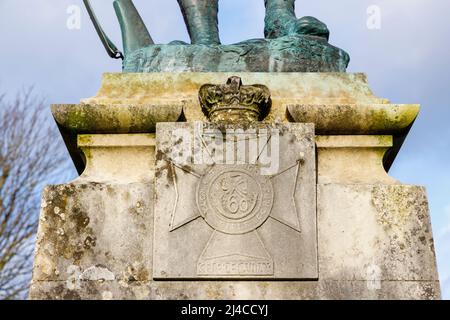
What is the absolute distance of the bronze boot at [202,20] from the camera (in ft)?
24.5

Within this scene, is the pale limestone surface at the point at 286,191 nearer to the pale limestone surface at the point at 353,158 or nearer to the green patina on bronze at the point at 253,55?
the pale limestone surface at the point at 353,158

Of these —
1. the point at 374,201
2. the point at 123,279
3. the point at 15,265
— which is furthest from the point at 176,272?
the point at 15,265

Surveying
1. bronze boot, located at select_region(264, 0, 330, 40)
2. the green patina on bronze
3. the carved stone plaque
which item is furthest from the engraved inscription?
bronze boot, located at select_region(264, 0, 330, 40)

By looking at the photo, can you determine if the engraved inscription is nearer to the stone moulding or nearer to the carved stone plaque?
the carved stone plaque

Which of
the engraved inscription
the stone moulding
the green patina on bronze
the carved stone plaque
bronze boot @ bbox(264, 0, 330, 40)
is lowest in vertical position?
the engraved inscription

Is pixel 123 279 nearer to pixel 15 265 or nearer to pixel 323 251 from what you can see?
pixel 323 251

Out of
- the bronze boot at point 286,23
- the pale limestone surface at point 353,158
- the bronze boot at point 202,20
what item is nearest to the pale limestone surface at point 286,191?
the pale limestone surface at point 353,158

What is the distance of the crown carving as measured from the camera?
6520 mm

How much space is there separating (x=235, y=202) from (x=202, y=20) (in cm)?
184

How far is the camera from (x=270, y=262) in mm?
6098

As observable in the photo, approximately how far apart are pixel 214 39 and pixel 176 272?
6.64 feet

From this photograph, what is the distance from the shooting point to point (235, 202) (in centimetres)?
621

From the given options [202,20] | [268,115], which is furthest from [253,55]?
[202,20]

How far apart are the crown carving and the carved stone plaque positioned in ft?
0.46
